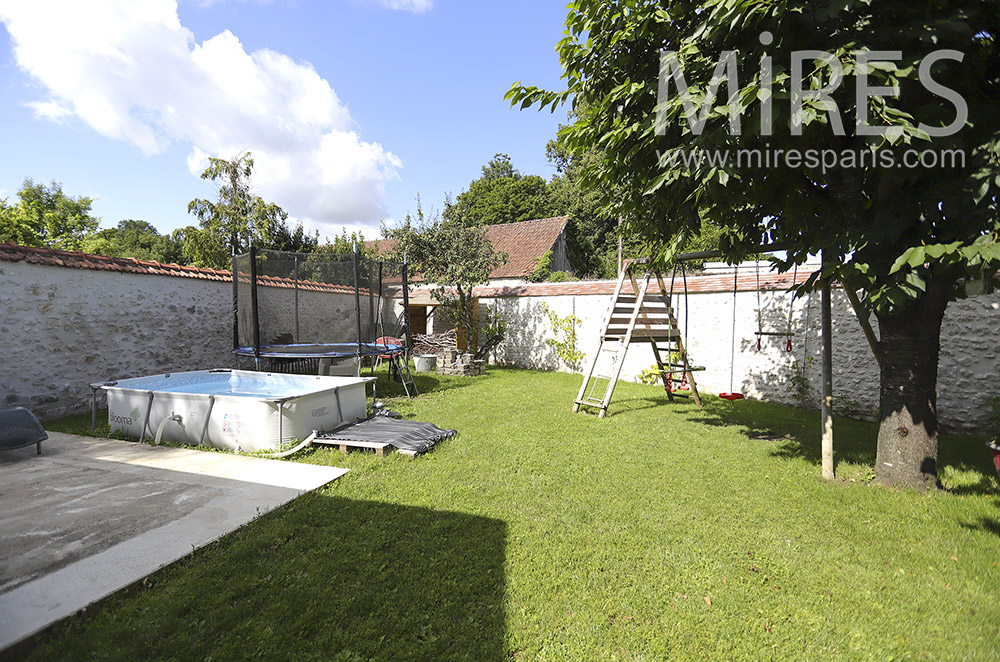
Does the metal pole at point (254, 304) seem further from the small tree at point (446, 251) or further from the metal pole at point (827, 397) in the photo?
the metal pole at point (827, 397)

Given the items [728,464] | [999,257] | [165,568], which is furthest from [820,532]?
[165,568]

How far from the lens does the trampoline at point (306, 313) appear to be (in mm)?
7949

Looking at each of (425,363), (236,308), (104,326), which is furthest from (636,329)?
(104,326)

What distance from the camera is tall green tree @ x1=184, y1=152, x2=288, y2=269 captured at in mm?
18578

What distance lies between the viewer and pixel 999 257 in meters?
2.50

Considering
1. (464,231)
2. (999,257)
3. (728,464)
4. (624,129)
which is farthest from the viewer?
(464,231)

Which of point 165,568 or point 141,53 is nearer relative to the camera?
point 165,568

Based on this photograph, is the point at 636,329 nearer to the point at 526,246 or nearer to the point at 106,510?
the point at 106,510

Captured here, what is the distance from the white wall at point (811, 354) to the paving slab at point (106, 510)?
25.7ft

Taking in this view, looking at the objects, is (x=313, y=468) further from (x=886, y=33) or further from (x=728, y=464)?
(x=886, y=33)

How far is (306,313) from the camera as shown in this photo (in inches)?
375

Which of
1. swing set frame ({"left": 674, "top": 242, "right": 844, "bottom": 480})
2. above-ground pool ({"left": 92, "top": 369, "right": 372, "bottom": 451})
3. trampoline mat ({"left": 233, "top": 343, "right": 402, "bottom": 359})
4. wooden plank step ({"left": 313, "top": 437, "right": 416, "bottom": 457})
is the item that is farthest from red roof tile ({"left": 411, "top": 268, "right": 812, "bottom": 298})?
above-ground pool ({"left": 92, "top": 369, "right": 372, "bottom": 451})

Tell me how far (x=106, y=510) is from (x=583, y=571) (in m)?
3.55

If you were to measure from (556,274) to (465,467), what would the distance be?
14712mm
